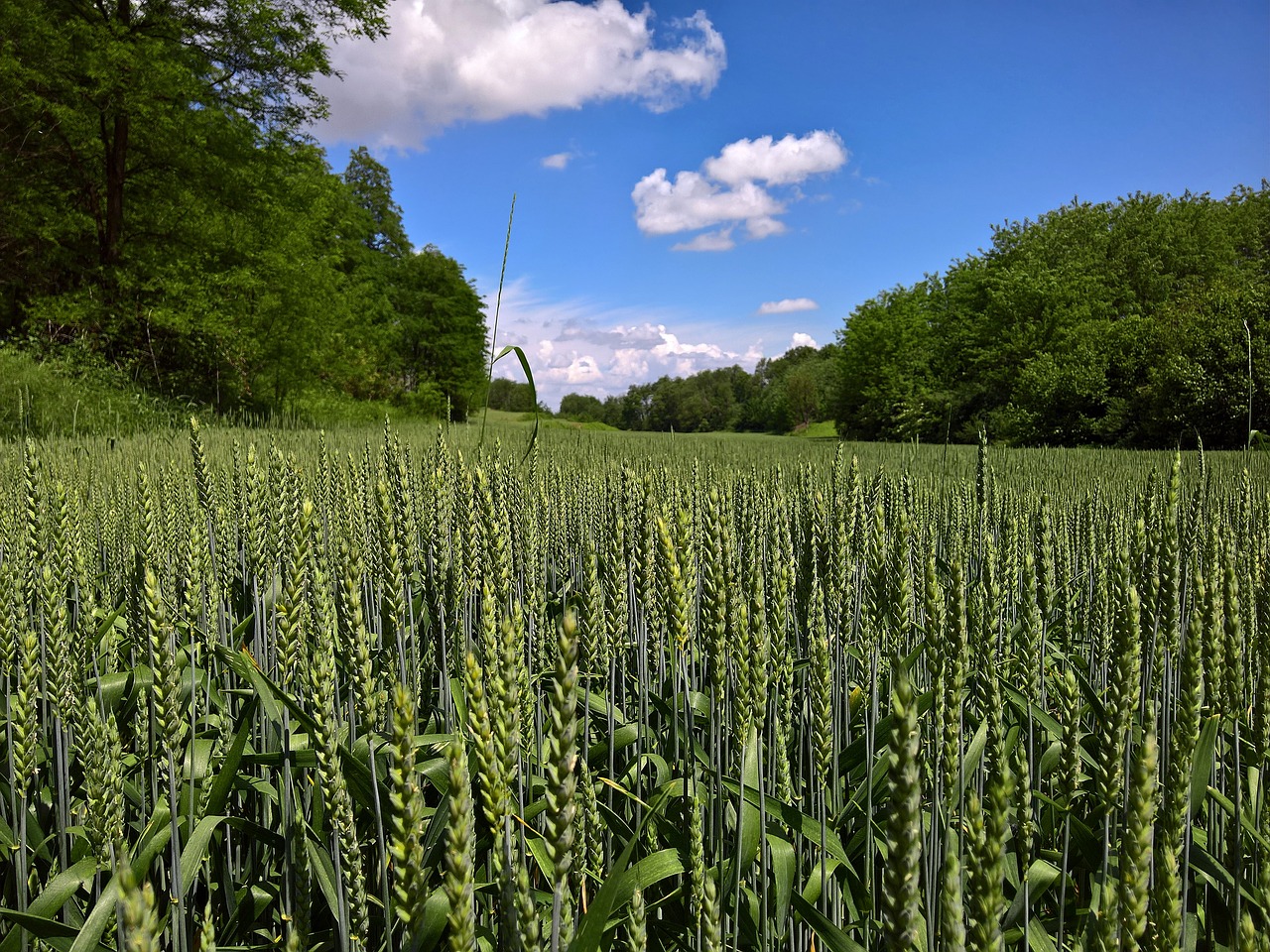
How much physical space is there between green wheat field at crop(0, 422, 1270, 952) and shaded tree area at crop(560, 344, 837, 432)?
5647cm

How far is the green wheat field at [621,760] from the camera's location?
0.75m

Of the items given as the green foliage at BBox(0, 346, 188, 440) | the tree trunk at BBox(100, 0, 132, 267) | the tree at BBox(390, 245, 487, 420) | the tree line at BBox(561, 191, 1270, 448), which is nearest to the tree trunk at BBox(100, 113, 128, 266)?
the tree trunk at BBox(100, 0, 132, 267)

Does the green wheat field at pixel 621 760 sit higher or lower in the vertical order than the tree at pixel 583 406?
lower

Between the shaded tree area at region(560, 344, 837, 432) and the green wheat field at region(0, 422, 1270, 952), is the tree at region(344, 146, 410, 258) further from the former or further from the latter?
the green wheat field at region(0, 422, 1270, 952)

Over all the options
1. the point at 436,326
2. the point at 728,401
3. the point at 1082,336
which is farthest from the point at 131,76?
the point at 728,401

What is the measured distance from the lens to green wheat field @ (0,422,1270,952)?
75cm

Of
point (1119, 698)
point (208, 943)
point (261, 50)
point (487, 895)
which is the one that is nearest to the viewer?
point (208, 943)

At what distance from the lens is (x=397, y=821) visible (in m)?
0.65

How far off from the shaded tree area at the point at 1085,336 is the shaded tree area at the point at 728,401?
2305 centimetres

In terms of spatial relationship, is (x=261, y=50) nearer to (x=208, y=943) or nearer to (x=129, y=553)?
(x=129, y=553)

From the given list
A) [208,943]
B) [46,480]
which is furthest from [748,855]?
[46,480]

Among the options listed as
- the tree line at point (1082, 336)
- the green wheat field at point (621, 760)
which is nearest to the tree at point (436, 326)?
the tree line at point (1082, 336)

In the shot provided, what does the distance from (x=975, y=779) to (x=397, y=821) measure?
4.34ft

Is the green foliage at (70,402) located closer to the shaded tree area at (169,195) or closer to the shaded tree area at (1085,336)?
the shaded tree area at (169,195)
